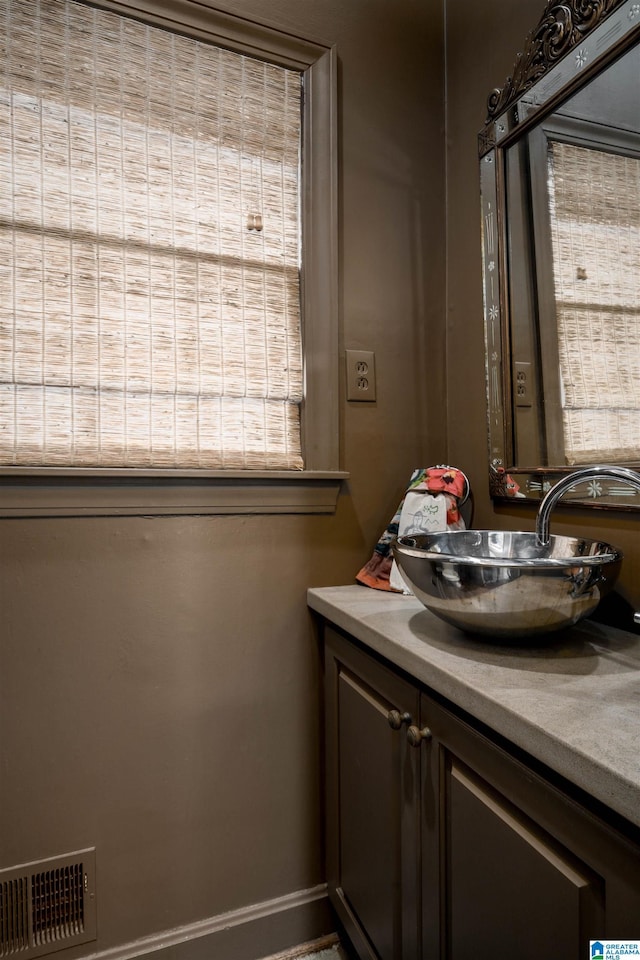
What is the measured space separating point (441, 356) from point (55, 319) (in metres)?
0.94

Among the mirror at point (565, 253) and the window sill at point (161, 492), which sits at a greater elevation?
the mirror at point (565, 253)

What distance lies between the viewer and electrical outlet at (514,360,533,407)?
1181mm

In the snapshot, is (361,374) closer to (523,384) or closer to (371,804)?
(523,384)

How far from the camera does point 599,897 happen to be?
0.54 m

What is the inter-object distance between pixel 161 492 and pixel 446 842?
0.83 metres

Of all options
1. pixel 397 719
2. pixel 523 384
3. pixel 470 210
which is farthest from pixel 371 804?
pixel 470 210

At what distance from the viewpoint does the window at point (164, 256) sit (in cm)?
110

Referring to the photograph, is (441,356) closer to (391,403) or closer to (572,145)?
(391,403)

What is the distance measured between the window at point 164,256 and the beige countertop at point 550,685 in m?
0.51

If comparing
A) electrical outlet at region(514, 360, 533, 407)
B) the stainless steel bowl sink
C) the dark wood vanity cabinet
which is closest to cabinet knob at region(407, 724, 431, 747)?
the dark wood vanity cabinet

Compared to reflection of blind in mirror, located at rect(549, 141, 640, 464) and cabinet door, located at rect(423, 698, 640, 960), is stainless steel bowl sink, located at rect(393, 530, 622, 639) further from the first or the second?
reflection of blind in mirror, located at rect(549, 141, 640, 464)

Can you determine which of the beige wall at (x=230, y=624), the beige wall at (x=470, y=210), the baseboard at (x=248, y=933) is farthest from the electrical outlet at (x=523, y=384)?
the baseboard at (x=248, y=933)

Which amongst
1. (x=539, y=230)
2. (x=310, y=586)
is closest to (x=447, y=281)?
(x=539, y=230)

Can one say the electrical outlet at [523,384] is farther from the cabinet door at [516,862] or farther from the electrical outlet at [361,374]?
the cabinet door at [516,862]
